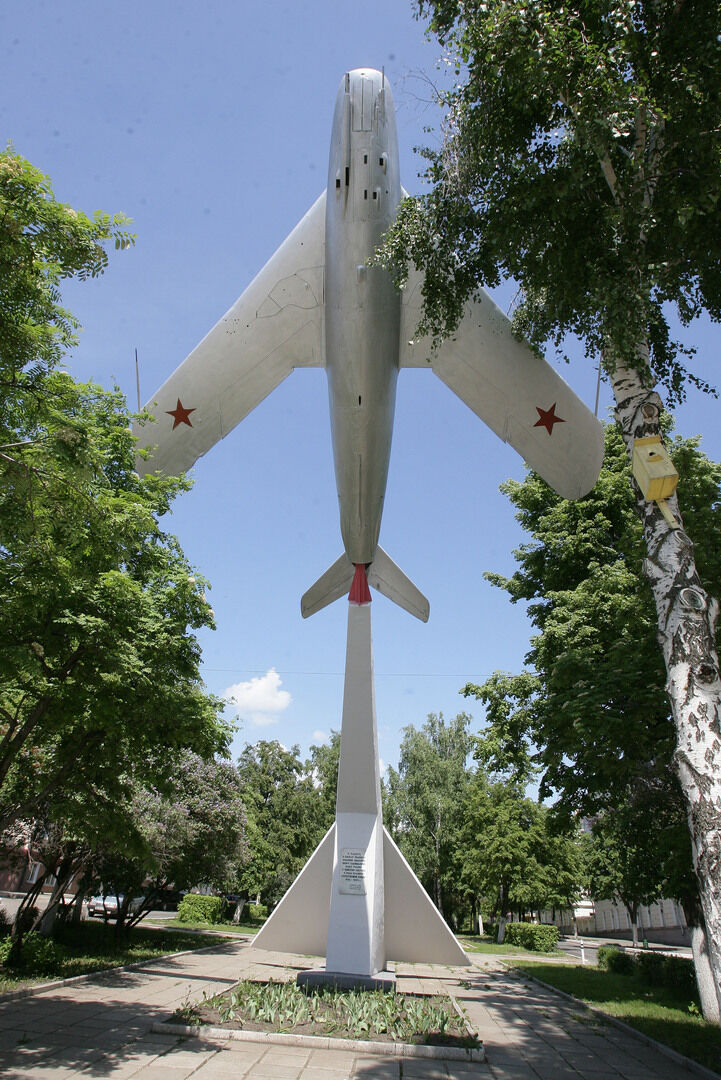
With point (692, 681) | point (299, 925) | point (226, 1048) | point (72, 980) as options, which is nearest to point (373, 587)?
point (299, 925)

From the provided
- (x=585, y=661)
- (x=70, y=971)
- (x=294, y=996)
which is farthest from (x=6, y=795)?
(x=585, y=661)

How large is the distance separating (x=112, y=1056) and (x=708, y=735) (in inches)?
277

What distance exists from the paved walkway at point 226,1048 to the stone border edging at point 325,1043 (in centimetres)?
13

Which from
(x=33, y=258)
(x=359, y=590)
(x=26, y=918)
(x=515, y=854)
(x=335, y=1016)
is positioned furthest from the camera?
(x=515, y=854)

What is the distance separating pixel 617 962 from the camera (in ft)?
63.3

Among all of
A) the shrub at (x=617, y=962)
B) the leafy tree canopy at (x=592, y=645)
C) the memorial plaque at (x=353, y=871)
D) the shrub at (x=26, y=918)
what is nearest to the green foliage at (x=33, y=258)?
the leafy tree canopy at (x=592, y=645)

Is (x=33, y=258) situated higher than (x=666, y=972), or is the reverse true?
(x=33, y=258)

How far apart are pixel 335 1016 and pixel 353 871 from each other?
2556 mm

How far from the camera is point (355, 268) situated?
884 cm

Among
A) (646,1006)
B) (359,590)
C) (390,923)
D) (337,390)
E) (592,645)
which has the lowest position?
(646,1006)

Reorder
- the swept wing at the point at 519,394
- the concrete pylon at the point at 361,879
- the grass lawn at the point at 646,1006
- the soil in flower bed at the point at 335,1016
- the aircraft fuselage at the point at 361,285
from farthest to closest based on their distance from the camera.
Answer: the concrete pylon at the point at 361,879 → the swept wing at the point at 519,394 → the grass lawn at the point at 646,1006 → the aircraft fuselage at the point at 361,285 → the soil in flower bed at the point at 335,1016

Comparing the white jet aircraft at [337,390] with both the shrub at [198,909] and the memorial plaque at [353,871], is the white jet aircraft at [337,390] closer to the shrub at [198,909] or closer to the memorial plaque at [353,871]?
the memorial plaque at [353,871]

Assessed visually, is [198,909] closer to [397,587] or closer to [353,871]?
[353,871]

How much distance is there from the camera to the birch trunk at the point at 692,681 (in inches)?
192
